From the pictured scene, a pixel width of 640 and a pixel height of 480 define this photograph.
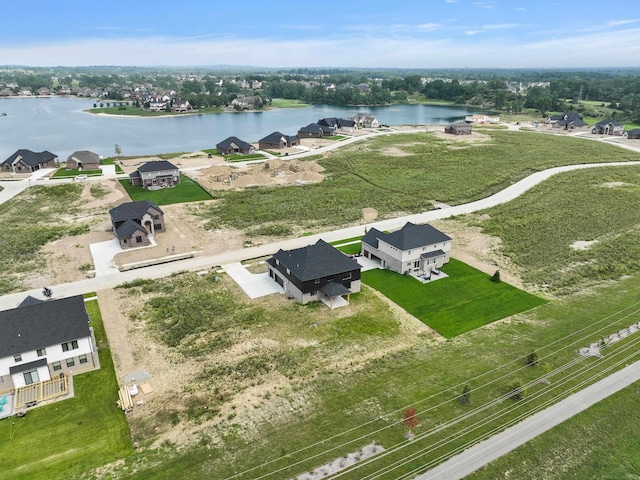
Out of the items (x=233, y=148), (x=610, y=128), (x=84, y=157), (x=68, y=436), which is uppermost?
(x=610, y=128)

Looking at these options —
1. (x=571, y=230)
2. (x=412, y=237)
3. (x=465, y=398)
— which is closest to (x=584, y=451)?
(x=465, y=398)

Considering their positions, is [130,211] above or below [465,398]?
above

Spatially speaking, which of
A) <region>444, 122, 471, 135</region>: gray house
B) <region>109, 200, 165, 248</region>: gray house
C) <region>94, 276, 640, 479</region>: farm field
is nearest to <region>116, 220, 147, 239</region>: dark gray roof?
<region>109, 200, 165, 248</region>: gray house

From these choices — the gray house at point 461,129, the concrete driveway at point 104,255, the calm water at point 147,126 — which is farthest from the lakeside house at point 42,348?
the gray house at point 461,129

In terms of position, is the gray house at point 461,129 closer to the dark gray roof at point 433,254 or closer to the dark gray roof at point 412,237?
the dark gray roof at point 412,237

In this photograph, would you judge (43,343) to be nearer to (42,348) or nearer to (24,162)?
(42,348)

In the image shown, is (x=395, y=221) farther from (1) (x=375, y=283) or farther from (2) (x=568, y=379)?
(2) (x=568, y=379)
